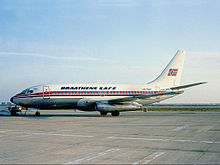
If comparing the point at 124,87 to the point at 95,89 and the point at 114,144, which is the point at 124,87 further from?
the point at 114,144

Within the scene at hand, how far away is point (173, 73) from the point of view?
35812mm

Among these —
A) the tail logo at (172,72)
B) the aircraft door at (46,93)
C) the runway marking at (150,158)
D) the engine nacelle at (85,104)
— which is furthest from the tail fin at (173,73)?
the runway marking at (150,158)

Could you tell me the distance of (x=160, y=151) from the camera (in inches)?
346

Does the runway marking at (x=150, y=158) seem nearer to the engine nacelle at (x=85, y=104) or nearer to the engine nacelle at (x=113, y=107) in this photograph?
the engine nacelle at (x=113, y=107)

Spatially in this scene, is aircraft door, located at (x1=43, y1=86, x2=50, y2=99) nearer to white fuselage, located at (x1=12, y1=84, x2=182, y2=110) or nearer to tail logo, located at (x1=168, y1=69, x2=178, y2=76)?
white fuselage, located at (x1=12, y1=84, x2=182, y2=110)

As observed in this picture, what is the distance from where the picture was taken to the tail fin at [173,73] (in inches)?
1396

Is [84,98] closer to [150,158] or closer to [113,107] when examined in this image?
[113,107]

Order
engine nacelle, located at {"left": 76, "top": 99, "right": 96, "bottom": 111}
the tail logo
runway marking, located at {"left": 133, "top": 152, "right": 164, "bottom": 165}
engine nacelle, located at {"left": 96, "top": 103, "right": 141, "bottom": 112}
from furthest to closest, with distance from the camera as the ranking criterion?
the tail logo → engine nacelle, located at {"left": 76, "top": 99, "right": 96, "bottom": 111} → engine nacelle, located at {"left": 96, "top": 103, "right": 141, "bottom": 112} → runway marking, located at {"left": 133, "top": 152, "right": 164, "bottom": 165}

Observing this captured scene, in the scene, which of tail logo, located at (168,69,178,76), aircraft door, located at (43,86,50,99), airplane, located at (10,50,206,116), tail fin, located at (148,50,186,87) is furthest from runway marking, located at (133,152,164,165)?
tail logo, located at (168,69,178,76)

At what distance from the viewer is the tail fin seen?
116ft

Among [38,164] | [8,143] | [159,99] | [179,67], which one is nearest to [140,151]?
[38,164]

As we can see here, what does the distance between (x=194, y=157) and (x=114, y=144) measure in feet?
11.1

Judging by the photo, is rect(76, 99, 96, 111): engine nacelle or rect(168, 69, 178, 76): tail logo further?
rect(168, 69, 178, 76): tail logo

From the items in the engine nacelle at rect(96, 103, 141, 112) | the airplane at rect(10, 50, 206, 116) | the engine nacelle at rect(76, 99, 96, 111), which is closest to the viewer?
the engine nacelle at rect(96, 103, 141, 112)
